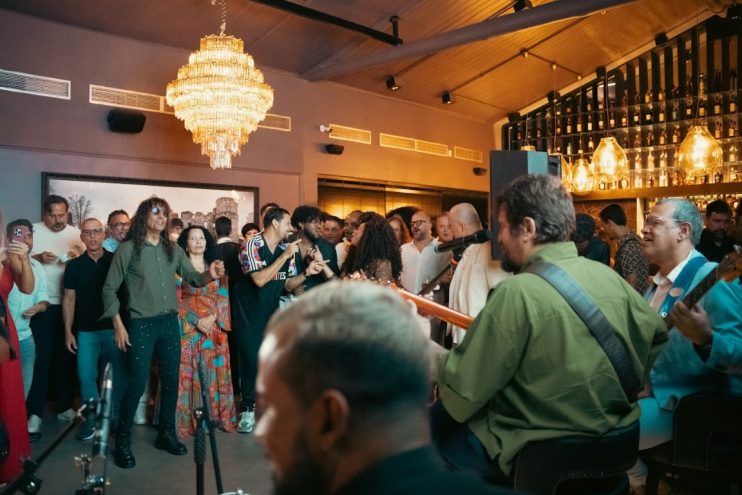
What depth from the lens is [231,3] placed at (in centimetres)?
653

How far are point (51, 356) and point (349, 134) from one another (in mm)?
4973

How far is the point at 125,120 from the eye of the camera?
661 cm

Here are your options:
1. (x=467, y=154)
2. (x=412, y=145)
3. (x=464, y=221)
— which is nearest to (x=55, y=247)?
(x=464, y=221)

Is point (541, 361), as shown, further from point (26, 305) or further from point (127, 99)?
point (127, 99)

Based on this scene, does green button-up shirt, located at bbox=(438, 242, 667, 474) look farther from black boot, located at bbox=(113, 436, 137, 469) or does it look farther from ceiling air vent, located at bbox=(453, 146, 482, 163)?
ceiling air vent, located at bbox=(453, 146, 482, 163)

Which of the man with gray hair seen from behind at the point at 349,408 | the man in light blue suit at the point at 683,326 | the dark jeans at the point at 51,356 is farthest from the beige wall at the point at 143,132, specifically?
the man with gray hair seen from behind at the point at 349,408

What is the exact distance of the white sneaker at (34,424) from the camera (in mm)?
4590

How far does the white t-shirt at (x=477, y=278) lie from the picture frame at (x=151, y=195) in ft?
13.4

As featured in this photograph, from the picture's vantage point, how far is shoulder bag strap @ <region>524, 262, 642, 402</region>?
5.96 ft

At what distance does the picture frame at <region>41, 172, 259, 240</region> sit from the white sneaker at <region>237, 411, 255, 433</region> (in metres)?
2.90

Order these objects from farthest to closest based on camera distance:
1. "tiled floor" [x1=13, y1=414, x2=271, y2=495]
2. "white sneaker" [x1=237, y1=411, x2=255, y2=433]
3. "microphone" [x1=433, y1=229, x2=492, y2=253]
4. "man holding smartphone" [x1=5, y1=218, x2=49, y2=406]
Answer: "white sneaker" [x1=237, y1=411, x2=255, y2=433], "man holding smartphone" [x1=5, y1=218, x2=49, y2=406], "tiled floor" [x1=13, y1=414, x2=271, y2=495], "microphone" [x1=433, y1=229, x2=492, y2=253]

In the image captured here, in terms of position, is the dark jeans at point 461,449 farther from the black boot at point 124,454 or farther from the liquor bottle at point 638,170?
the liquor bottle at point 638,170

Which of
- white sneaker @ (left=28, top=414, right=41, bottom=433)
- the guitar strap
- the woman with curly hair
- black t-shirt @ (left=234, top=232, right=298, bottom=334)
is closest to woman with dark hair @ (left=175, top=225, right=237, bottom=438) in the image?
black t-shirt @ (left=234, top=232, right=298, bottom=334)

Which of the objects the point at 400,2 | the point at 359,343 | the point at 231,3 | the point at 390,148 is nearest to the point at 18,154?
the point at 231,3
